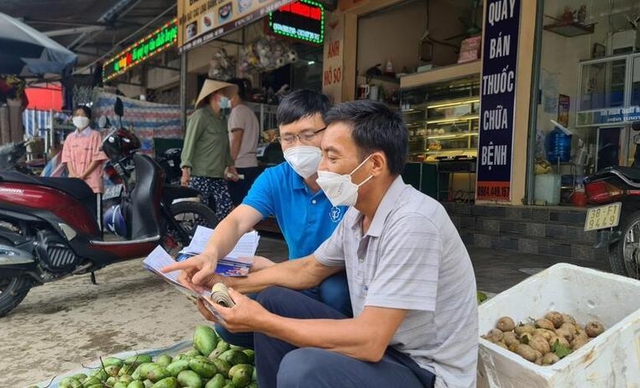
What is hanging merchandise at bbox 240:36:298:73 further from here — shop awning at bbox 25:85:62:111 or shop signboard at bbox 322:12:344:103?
shop awning at bbox 25:85:62:111

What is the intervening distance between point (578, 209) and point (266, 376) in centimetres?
453

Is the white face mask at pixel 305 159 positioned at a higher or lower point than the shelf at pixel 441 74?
lower

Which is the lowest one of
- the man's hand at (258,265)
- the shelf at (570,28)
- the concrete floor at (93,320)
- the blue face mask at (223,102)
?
the concrete floor at (93,320)

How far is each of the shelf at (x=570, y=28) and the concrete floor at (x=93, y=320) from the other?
285 centimetres

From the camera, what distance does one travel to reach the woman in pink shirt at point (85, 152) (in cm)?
537

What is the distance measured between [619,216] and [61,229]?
3.78 metres

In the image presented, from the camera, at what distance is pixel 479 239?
19.1 feet

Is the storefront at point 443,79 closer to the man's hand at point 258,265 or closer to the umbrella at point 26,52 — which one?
the umbrella at point 26,52

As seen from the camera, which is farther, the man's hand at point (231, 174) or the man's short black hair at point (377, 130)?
the man's hand at point (231, 174)


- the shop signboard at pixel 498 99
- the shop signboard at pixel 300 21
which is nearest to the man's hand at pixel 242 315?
the shop signboard at pixel 498 99

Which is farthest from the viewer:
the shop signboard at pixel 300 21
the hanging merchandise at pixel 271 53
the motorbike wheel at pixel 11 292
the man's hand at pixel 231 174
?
the hanging merchandise at pixel 271 53

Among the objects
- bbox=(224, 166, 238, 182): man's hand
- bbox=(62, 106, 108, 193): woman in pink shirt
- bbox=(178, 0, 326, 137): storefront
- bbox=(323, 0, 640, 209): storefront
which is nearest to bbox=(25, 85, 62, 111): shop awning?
bbox=(178, 0, 326, 137): storefront

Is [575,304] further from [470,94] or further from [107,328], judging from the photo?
[470,94]

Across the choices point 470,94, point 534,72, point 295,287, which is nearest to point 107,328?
point 295,287
